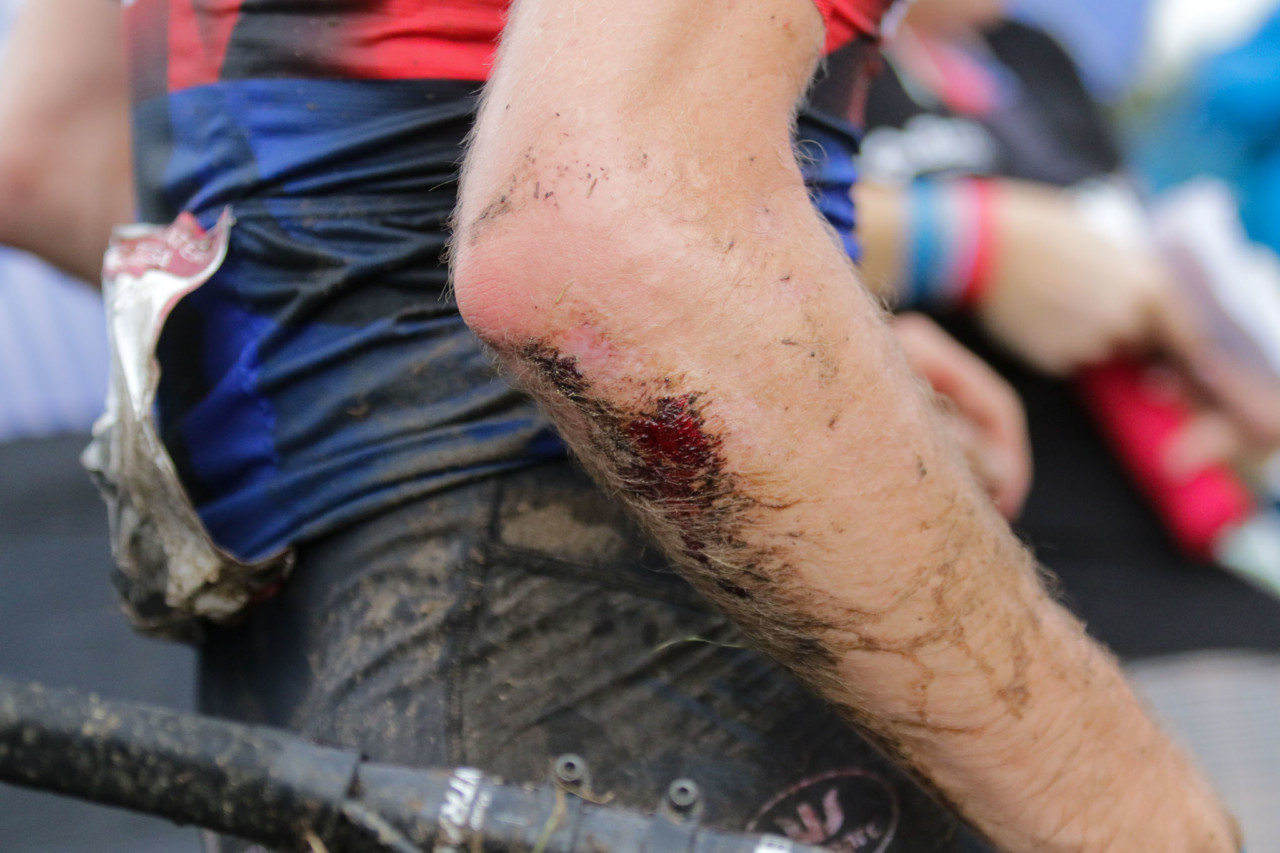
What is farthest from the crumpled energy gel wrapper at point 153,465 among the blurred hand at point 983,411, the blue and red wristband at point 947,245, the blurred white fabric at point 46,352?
the blurred white fabric at point 46,352

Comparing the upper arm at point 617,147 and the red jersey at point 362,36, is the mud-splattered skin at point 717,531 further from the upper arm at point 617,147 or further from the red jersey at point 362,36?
the red jersey at point 362,36

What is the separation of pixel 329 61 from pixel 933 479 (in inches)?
21.4

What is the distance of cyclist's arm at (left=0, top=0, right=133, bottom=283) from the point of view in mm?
1180

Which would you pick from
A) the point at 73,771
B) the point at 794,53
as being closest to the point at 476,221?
the point at 794,53

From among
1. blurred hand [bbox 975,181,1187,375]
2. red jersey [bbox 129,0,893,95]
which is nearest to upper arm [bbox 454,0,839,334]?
red jersey [bbox 129,0,893,95]

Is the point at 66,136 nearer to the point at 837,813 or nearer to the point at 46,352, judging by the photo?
the point at 837,813

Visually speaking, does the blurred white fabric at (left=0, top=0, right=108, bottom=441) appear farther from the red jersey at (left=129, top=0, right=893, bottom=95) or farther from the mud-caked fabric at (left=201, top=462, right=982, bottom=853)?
the mud-caked fabric at (left=201, top=462, right=982, bottom=853)

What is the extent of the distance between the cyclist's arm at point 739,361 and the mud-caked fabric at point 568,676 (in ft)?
0.38

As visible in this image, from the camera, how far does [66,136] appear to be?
1.19 meters

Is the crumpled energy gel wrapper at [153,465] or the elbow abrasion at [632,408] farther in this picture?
the crumpled energy gel wrapper at [153,465]

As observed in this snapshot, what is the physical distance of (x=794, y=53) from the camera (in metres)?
0.62

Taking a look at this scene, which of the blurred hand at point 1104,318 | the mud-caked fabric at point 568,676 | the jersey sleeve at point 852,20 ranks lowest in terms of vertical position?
the blurred hand at point 1104,318

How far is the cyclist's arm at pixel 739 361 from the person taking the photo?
0.56 m

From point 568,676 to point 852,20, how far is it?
554mm
